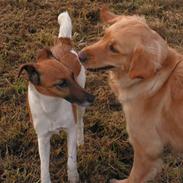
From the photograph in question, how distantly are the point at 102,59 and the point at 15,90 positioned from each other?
1680 mm

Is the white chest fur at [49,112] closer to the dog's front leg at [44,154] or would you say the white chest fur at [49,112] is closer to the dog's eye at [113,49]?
the dog's front leg at [44,154]

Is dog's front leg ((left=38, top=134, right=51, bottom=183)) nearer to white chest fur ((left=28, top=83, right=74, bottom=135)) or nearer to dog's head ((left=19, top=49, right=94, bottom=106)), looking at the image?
white chest fur ((left=28, top=83, right=74, bottom=135))

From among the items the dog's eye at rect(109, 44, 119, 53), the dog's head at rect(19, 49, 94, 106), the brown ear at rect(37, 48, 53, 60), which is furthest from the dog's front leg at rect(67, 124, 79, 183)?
the dog's eye at rect(109, 44, 119, 53)

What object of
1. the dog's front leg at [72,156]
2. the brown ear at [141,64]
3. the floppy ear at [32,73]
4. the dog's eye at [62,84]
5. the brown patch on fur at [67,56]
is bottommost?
the dog's front leg at [72,156]

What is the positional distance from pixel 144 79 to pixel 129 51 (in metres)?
0.25

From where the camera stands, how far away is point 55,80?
128 inches

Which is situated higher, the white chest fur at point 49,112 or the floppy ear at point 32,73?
the floppy ear at point 32,73

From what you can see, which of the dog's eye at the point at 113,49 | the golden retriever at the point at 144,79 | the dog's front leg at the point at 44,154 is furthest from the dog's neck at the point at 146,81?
the dog's front leg at the point at 44,154

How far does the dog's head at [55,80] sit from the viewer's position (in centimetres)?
324

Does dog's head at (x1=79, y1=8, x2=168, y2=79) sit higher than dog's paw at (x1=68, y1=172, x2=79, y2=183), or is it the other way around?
dog's head at (x1=79, y1=8, x2=168, y2=79)

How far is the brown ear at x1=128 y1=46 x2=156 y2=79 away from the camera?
9.77 feet

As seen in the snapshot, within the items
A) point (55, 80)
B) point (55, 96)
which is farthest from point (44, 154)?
point (55, 80)

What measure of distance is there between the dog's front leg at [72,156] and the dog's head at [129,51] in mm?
602

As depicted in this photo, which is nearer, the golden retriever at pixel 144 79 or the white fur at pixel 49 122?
the golden retriever at pixel 144 79
